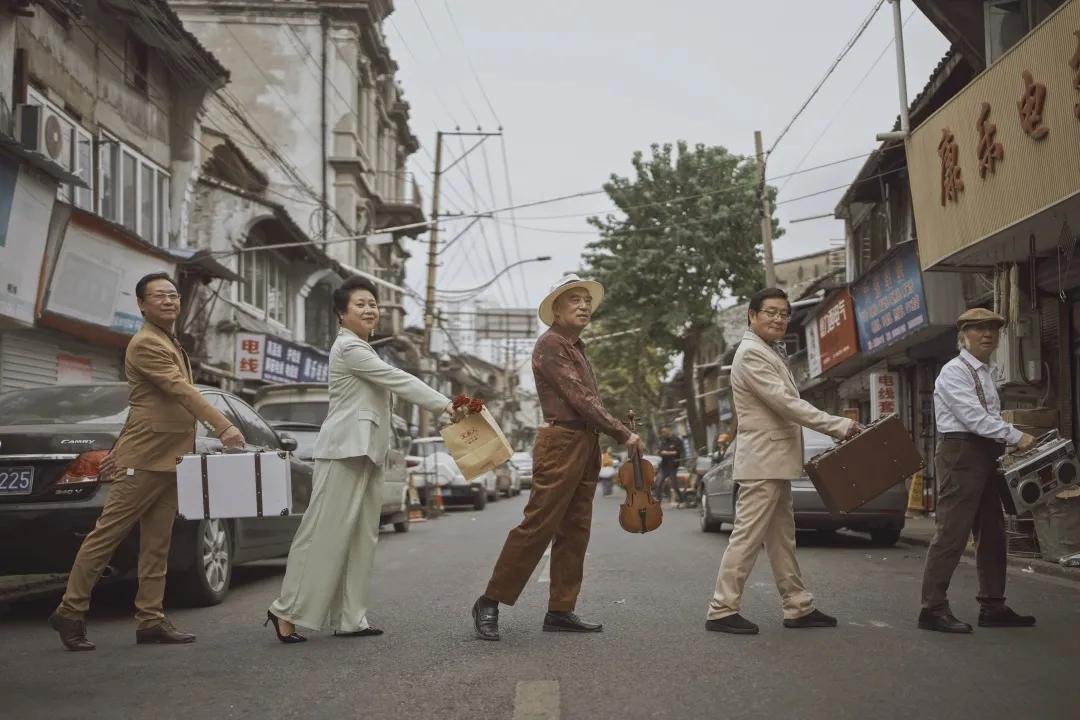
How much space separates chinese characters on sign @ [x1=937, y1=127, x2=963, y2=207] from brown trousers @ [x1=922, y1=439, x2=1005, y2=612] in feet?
23.1

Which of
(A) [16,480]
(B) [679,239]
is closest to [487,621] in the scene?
(A) [16,480]

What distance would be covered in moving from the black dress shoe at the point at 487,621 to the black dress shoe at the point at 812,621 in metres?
1.61

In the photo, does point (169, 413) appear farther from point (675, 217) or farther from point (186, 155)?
point (675, 217)

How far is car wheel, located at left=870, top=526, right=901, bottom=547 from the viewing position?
524 inches

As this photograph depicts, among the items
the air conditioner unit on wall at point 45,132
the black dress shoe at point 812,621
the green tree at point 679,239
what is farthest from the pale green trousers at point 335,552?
the green tree at point 679,239

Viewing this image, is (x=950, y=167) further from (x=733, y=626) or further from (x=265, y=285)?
(x=265, y=285)

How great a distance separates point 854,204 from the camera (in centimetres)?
2453

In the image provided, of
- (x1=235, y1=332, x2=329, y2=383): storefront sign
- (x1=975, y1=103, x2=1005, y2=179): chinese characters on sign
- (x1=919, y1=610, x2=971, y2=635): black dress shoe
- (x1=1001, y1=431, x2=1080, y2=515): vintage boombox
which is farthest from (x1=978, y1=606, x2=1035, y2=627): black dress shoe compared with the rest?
(x1=235, y1=332, x2=329, y2=383): storefront sign

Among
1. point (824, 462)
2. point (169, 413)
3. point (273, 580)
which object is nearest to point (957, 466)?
point (824, 462)

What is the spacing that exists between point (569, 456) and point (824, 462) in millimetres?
1362

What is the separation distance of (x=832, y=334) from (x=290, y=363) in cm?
1212

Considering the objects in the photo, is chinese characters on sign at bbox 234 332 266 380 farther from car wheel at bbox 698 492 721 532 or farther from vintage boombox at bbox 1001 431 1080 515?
vintage boombox at bbox 1001 431 1080 515

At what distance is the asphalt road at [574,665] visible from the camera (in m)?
4.44

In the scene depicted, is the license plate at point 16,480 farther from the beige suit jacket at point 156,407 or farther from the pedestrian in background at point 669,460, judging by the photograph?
the pedestrian in background at point 669,460
